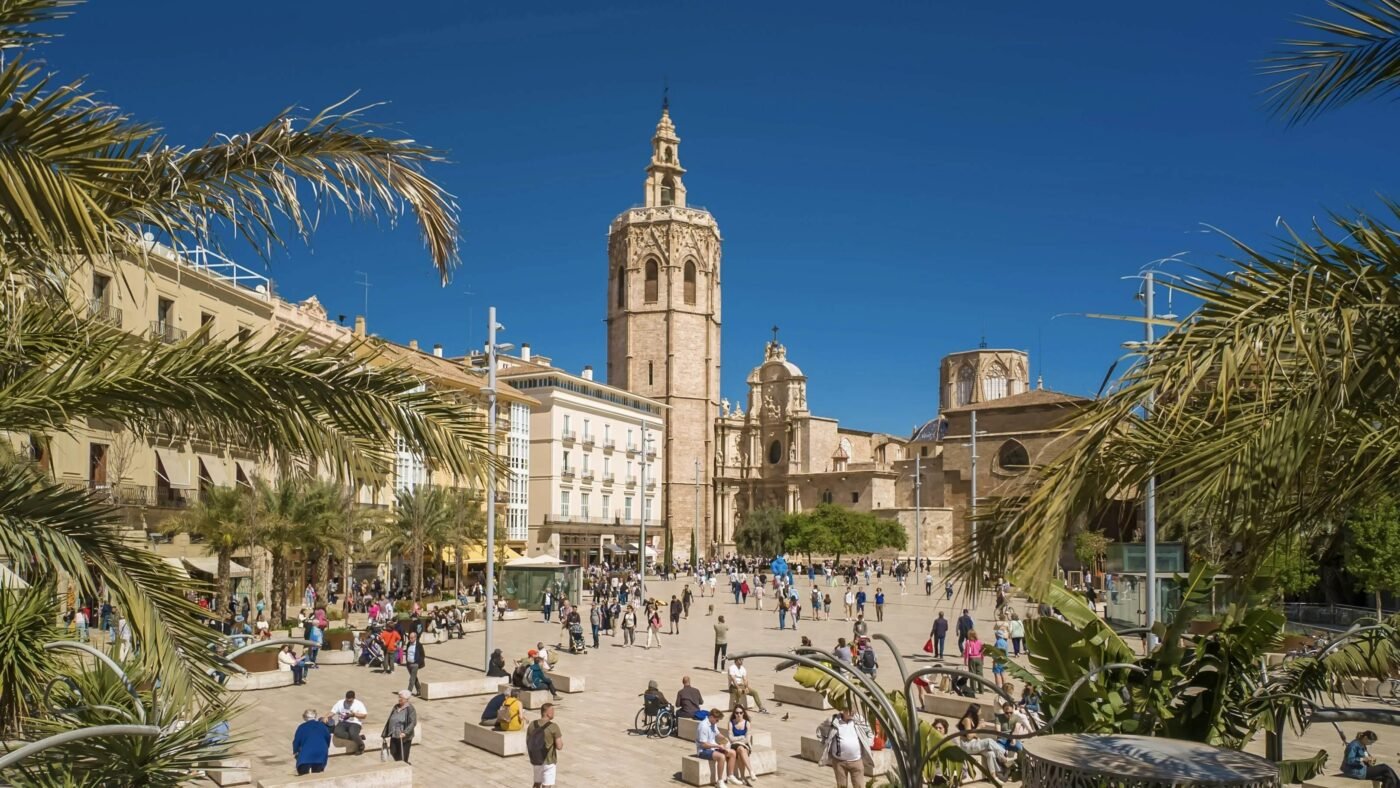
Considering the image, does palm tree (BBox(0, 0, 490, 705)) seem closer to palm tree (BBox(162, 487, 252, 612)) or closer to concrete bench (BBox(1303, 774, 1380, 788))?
concrete bench (BBox(1303, 774, 1380, 788))

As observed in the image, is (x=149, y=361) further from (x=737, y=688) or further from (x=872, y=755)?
(x=737, y=688)

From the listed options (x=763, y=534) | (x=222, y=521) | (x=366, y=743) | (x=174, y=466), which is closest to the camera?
(x=366, y=743)

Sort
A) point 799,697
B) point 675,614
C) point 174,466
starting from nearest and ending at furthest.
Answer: point 799,697 → point 174,466 → point 675,614

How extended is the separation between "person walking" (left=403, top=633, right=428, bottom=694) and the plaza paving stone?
17.0 inches

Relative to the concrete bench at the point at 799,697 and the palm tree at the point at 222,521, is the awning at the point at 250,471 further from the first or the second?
the concrete bench at the point at 799,697

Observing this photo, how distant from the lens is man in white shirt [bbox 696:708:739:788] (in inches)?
529

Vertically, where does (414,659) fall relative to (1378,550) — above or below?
below

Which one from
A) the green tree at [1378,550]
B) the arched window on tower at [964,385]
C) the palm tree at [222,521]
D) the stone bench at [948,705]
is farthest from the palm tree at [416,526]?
the arched window on tower at [964,385]

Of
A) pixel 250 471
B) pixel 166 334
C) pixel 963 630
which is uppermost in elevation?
pixel 166 334

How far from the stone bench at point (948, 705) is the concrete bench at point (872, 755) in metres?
3.47

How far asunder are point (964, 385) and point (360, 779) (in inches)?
3696

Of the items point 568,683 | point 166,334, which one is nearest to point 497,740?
point 568,683

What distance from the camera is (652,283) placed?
91688 mm

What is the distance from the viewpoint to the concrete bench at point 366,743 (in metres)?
15.3
